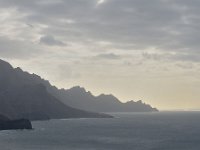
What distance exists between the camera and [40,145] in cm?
19738

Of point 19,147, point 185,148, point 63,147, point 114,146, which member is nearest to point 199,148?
point 185,148

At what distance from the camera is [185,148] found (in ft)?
625

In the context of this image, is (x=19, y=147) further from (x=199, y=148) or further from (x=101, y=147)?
(x=199, y=148)

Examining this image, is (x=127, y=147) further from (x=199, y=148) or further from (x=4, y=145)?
(x=4, y=145)

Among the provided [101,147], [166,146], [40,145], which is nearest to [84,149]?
[101,147]

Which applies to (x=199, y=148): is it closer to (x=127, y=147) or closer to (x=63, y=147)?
(x=127, y=147)

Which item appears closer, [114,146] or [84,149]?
[84,149]

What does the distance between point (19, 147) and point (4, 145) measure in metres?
9.84

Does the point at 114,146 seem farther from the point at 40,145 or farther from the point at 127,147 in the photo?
the point at 40,145

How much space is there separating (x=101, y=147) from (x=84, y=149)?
1002cm

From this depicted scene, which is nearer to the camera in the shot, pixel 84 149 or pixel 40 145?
pixel 84 149

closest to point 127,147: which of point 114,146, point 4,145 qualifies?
point 114,146

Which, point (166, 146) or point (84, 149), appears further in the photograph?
point (166, 146)

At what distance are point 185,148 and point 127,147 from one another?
2230cm
